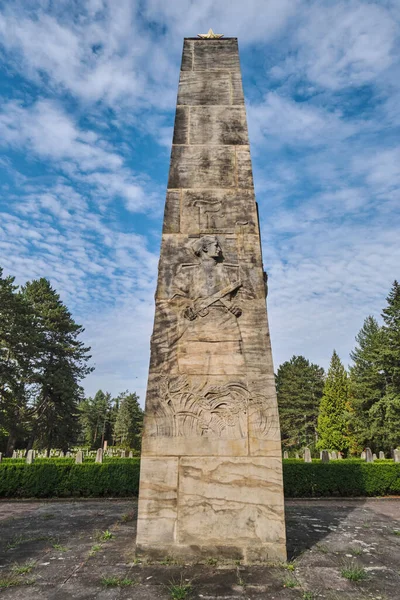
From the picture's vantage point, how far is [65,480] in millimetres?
11789

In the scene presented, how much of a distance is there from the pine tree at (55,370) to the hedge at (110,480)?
17798 mm

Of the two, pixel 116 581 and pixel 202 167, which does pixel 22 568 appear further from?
pixel 202 167

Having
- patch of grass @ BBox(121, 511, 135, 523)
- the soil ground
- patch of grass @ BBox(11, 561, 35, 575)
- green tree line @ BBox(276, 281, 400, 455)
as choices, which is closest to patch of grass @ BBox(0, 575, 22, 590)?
the soil ground

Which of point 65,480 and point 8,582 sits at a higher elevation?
point 8,582

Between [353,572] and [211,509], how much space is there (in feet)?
5.13

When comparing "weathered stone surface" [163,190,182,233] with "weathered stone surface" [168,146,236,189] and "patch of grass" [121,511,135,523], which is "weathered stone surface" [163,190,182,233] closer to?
"weathered stone surface" [168,146,236,189]

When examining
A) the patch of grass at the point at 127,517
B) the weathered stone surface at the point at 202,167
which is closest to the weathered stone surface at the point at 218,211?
the weathered stone surface at the point at 202,167

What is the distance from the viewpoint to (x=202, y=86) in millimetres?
6461

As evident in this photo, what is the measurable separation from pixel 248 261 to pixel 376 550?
406cm

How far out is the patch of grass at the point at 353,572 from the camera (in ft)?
11.8

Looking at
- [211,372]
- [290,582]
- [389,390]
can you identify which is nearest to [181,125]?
[211,372]

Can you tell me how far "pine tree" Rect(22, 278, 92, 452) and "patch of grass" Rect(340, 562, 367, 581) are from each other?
1110 inches

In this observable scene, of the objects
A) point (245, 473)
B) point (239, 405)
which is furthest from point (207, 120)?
point (245, 473)

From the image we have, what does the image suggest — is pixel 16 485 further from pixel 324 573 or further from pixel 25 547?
pixel 324 573
